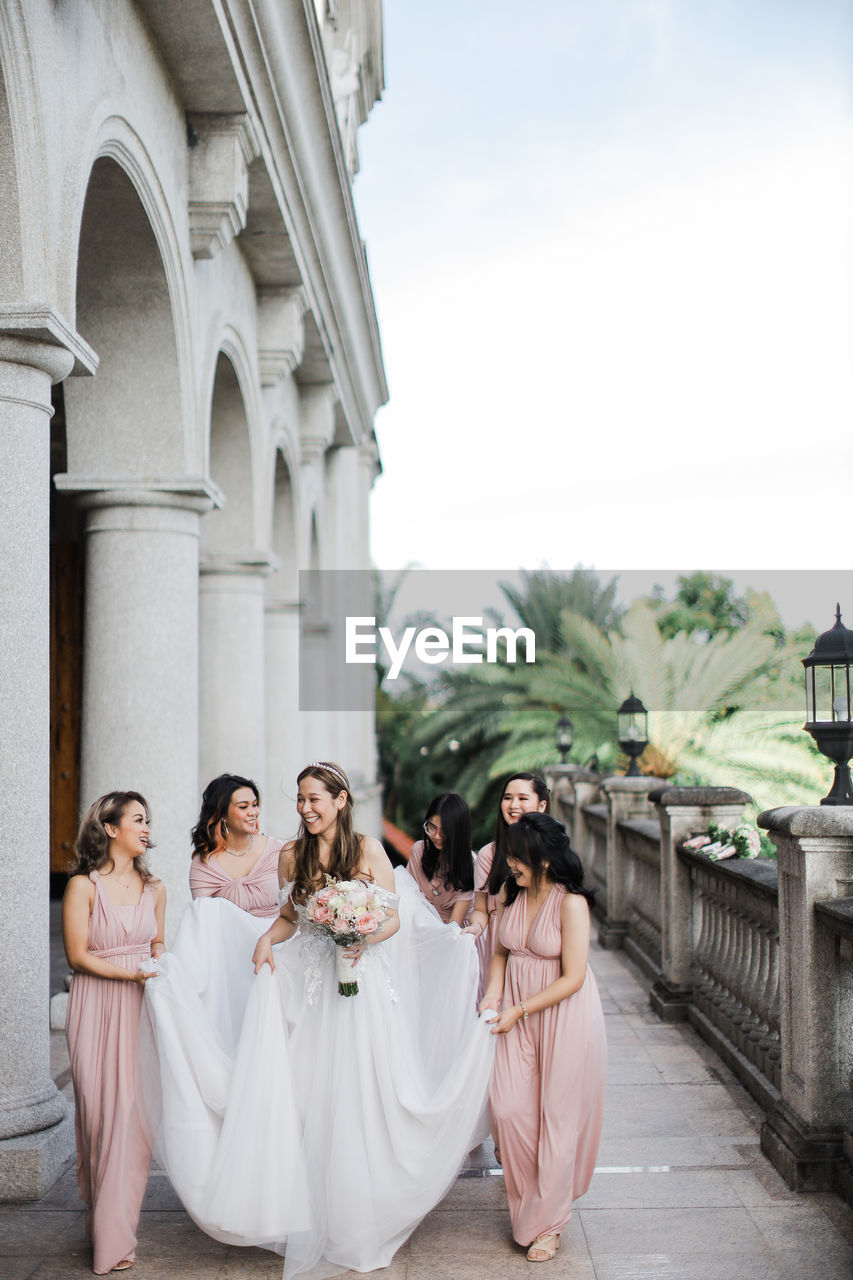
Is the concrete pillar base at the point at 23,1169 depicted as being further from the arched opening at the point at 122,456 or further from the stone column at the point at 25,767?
the arched opening at the point at 122,456

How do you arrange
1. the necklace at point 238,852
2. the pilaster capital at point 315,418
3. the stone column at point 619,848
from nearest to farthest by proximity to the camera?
the necklace at point 238,852
the stone column at point 619,848
the pilaster capital at point 315,418

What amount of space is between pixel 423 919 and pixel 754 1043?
2.51 m

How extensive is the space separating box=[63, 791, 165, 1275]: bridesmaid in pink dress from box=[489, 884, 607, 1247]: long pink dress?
1.39 m

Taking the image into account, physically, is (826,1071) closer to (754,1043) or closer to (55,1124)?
Answer: (754,1043)

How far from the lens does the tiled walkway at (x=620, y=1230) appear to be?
462 centimetres

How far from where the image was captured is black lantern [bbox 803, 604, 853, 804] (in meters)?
6.68

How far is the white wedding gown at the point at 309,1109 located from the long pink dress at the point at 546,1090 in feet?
0.49

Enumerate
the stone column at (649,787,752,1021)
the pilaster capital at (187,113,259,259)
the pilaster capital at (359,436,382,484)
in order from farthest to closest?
the pilaster capital at (359,436,382,484) → the stone column at (649,787,752,1021) → the pilaster capital at (187,113,259,259)

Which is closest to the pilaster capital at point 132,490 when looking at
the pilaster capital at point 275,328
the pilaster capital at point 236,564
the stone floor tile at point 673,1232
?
the pilaster capital at point 236,564

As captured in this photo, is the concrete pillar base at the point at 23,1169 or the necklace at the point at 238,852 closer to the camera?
the concrete pillar base at the point at 23,1169

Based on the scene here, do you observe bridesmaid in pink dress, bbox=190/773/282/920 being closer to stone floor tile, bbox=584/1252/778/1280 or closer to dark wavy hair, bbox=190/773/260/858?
dark wavy hair, bbox=190/773/260/858

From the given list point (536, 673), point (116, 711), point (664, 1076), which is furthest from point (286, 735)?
point (536, 673)

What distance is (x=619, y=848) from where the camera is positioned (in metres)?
12.9

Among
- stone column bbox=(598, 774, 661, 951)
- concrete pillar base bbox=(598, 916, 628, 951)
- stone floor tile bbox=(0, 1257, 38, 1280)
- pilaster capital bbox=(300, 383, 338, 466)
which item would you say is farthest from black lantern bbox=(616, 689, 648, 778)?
stone floor tile bbox=(0, 1257, 38, 1280)
